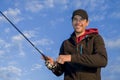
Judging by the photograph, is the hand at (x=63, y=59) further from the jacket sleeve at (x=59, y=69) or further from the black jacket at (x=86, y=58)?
the jacket sleeve at (x=59, y=69)

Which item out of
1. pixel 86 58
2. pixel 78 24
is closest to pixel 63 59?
pixel 86 58

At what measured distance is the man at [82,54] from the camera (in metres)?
6.81

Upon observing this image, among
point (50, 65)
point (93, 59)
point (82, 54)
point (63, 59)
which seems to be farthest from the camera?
point (50, 65)

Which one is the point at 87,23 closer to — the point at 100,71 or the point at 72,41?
the point at 72,41

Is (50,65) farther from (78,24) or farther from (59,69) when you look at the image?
(78,24)

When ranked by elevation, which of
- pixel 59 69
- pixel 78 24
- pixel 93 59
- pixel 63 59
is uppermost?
pixel 78 24

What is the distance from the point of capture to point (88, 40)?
24.4ft

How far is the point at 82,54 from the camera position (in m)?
7.05

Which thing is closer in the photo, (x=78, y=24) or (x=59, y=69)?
(x=78, y=24)

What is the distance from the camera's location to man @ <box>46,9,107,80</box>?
6812 millimetres

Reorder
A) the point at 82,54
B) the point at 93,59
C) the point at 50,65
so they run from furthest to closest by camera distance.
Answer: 1. the point at 50,65
2. the point at 82,54
3. the point at 93,59

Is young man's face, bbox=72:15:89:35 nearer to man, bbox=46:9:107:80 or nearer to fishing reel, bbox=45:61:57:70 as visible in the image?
man, bbox=46:9:107:80

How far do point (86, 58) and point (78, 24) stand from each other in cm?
113

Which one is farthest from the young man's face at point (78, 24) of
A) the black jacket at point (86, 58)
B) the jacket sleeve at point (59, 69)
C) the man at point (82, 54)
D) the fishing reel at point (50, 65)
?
the fishing reel at point (50, 65)
